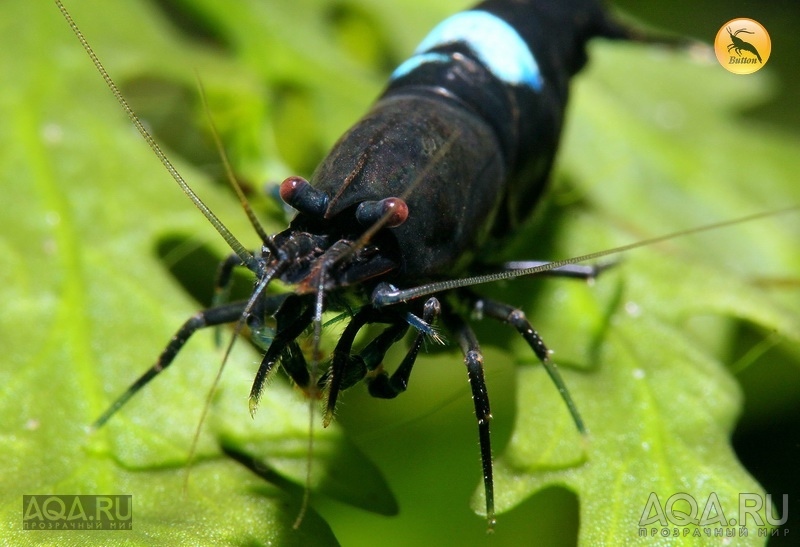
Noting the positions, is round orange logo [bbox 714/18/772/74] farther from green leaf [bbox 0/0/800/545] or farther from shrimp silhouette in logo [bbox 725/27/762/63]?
green leaf [bbox 0/0/800/545]

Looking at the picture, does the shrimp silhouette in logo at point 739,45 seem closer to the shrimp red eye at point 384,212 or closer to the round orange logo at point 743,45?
the round orange logo at point 743,45

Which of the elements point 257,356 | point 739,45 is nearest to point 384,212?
point 257,356

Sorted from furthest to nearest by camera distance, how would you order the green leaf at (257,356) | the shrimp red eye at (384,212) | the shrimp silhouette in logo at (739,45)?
the shrimp silhouette in logo at (739,45) → the green leaf at (257,356) → the shrimp red eye at (384,212)

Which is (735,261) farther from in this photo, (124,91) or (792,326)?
(124,91)

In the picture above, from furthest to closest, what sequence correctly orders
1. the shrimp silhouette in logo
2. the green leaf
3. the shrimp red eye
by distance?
the shrimp silhouette in logo → the green leaf → the shrimp red eye

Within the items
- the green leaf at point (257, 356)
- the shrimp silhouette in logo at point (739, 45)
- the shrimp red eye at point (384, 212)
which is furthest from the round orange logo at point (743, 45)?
the shrimp red eye at point (384, 212)

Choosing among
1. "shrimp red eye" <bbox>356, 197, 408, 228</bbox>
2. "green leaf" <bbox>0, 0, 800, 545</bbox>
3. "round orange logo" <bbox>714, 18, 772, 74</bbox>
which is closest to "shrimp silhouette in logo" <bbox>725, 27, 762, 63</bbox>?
"round orange logo" <bbox>714, 18, 772, 74</bbox>
